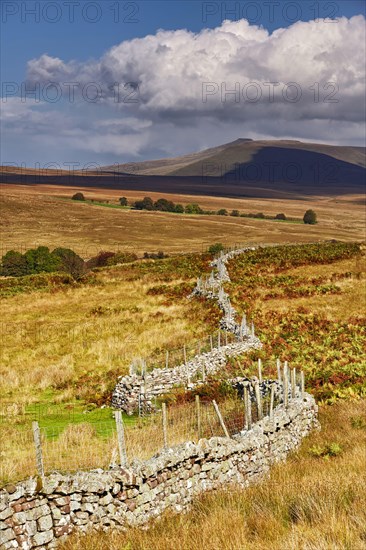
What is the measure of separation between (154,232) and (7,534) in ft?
377

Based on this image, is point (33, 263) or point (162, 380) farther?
point (33, 263)

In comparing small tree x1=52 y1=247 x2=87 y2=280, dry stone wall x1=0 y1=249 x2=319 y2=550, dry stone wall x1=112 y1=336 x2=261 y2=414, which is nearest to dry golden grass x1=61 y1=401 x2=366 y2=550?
dry stone wall x1=0 y1=249 x2=319 y2=550

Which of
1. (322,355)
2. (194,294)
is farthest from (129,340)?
(194,294)

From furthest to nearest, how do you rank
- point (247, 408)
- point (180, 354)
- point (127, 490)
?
point (180, 354) < point (247, 408) < point (127, 490)

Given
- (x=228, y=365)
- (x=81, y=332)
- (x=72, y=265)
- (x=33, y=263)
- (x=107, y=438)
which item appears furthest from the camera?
(x=33, y=263)

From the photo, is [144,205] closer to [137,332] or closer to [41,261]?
[41,261]

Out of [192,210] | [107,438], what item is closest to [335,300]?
[107,438]

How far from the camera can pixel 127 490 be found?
9.37 meters

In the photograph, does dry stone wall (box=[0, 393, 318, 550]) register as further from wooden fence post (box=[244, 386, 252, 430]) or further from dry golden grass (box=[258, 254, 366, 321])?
dry golden grass (box=[258, 254, 366, 321])

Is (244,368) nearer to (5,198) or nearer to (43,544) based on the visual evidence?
(43,544)

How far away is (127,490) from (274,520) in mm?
2981

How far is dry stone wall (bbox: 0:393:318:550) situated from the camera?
825cm

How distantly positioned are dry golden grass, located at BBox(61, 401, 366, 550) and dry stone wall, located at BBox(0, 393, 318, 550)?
0.37 m

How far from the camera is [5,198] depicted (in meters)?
147
